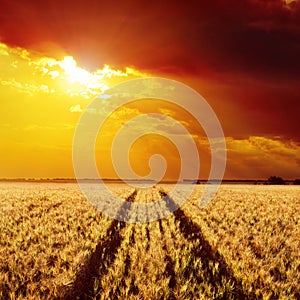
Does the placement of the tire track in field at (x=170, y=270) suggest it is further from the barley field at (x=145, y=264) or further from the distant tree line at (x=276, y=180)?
the distant tree line at (x=276, y=180)

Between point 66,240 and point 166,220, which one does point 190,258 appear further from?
point 166,220

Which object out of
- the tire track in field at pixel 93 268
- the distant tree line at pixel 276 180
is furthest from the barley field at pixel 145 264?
the distant tree line at pixel 276 180

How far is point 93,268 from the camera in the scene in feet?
23.7

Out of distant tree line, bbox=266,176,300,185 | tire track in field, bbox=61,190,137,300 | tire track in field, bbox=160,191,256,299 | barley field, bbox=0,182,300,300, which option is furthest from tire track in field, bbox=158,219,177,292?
distant tree line, bbox=266,176,300,185

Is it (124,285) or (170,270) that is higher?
(170,270)

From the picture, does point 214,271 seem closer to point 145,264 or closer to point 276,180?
point 145,264

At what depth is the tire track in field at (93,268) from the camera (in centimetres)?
597

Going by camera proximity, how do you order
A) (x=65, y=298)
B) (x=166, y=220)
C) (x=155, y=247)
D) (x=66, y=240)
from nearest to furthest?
1. (x=65, y=298)
2. (x=155, y=247)
3. (x=66, y=240)
4. (x=166, y=220)

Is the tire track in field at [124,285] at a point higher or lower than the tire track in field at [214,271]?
lower

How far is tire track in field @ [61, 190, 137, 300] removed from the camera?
5.97 meters

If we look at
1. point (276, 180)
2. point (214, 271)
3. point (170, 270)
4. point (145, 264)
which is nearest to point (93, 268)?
point (145, 264)

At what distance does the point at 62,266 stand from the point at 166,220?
22.9 feet

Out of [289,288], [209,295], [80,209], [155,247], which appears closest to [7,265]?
[155,247]

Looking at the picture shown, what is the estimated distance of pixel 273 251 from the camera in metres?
8.81
